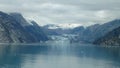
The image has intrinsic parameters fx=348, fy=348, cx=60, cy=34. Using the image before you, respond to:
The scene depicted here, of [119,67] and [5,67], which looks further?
[119,67]

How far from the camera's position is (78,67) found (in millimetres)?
172375

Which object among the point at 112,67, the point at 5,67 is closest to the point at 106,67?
the point at 112,67

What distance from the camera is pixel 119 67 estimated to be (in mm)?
172750

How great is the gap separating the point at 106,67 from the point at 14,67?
148 ft

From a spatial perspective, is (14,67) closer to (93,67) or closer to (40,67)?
(40,67)

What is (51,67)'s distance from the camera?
16700 cm

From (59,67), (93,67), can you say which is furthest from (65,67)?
(93,67)

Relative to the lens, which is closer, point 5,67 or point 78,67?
point 5,67

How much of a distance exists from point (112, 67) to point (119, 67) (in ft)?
11.5

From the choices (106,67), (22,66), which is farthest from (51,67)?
(106,67)

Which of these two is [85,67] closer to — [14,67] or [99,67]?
[99,67]

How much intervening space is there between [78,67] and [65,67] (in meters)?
8.00

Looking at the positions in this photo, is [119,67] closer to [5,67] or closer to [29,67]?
[29,67]

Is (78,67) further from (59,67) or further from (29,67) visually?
(29,67)
